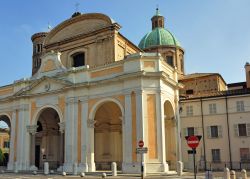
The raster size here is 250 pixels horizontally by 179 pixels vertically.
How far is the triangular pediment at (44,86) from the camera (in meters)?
30.0

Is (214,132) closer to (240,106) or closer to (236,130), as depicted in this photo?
(236,130)

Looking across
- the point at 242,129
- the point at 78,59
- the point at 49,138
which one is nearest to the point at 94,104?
the point at 78,59

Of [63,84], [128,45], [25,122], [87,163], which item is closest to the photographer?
[87,163]

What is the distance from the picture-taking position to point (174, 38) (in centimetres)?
4859

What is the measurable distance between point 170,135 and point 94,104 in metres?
7.60

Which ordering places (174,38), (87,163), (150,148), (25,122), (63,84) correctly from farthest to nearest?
(174,38) < (25,122) < (63,84) < (87,163) < (150,148)

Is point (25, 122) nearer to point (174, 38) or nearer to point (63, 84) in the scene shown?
point (63, 84)

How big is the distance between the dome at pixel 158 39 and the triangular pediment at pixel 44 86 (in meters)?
20.3

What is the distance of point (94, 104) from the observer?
28.0 meters

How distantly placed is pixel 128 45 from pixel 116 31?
3.50 m

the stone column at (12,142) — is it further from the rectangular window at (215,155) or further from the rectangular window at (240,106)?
the rectangular window at (240,106)

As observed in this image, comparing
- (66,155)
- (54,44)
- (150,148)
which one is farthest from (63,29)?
(150,148)

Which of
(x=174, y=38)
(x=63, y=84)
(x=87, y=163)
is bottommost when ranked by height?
(x=87, y=163)

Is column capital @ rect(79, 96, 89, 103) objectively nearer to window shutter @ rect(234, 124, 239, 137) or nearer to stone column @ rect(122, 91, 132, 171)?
stone column @ rect(122, 91, 132, 171)
